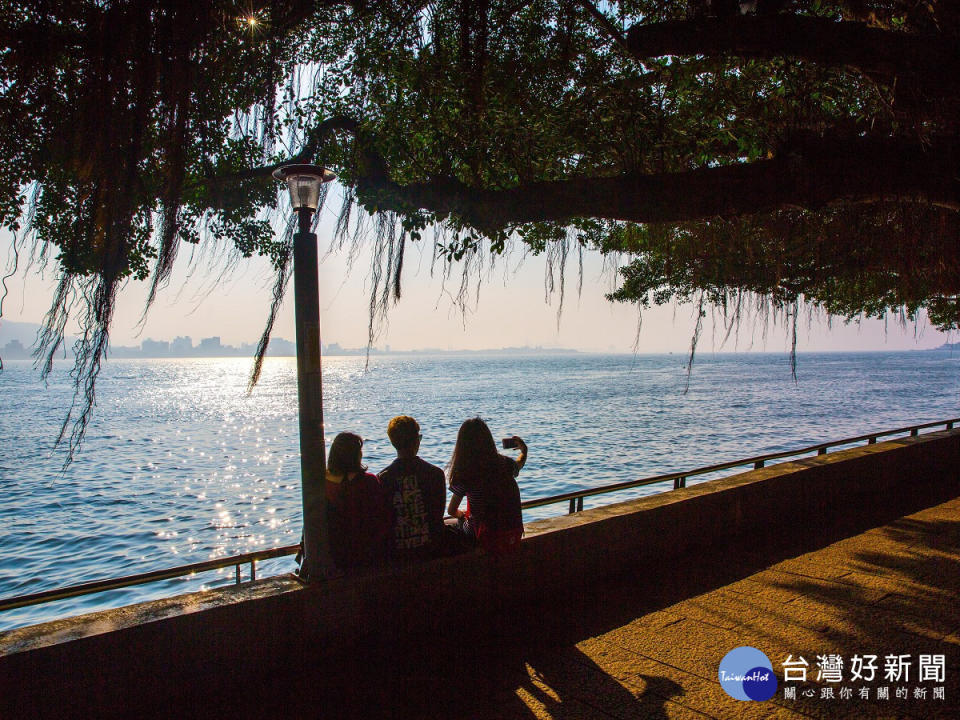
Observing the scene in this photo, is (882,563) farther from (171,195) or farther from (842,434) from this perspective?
(842,434)

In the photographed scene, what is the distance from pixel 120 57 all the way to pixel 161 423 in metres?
53.0

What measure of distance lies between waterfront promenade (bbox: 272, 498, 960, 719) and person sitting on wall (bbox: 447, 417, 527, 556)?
0.55 meters

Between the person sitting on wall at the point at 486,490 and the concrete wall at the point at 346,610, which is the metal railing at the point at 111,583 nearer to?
the concrete wall at the point at 346,610

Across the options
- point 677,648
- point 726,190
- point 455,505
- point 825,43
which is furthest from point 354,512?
→ point 825,43

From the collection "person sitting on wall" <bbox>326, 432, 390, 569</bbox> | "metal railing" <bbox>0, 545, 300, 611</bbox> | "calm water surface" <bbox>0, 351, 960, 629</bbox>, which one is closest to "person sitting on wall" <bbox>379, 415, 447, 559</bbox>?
"person sitting on wall" <bbox>326, 432, 390, 569</bbox>

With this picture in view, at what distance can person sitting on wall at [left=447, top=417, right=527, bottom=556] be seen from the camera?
4047mm

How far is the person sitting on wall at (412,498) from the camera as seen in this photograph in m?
3.85

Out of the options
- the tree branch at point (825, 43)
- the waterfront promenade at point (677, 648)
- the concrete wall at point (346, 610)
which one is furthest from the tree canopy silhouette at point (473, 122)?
the waterfront promenade at point (677, 648)

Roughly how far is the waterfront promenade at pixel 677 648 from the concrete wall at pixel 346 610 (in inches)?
5.7

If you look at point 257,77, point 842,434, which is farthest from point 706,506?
point 842,434

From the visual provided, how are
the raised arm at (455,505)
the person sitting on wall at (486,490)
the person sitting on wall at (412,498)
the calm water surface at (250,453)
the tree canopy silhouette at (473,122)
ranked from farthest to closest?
1. the calm water surface at (250,453)
2. the raised arm at (455,505)
3. the person sitting on wall at (486,490)
4. the person sitting on wall at (412,498)
5. the tree canopy silhouette at (473,122)

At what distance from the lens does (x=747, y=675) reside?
331 centimetres

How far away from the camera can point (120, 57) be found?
249 cm

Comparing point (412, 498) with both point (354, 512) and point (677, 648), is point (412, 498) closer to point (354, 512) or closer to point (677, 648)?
point (354, 512)
